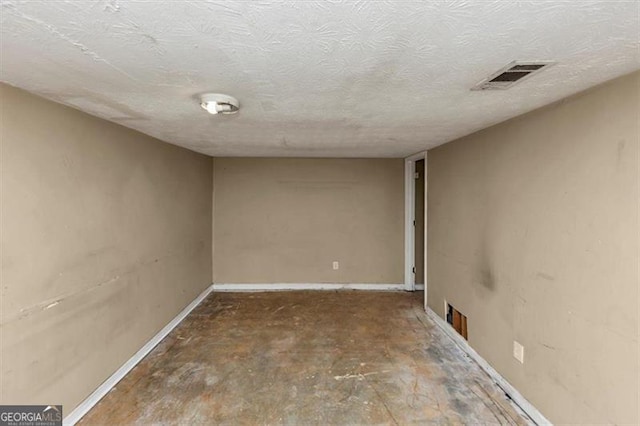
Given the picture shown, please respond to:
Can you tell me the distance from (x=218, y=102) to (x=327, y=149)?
89.8 inches

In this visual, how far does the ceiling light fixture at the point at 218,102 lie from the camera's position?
1.80 m

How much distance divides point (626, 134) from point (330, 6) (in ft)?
5.05

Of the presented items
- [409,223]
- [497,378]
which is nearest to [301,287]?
[409,223]

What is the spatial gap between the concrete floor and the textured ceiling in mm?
2020

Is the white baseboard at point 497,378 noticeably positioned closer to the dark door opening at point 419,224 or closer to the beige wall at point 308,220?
the dark door opening at point 419,224

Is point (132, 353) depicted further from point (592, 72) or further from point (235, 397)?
point (592, 72)

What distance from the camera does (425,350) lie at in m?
3.10

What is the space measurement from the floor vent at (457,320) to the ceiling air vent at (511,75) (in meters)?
2.24

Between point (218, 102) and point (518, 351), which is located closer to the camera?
point (218, 102)

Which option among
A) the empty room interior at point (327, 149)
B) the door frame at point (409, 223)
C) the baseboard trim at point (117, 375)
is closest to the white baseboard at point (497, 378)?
the empty room interior at point (327, 149)

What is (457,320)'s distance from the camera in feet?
10.9

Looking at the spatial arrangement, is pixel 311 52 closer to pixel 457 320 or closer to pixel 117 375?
pixel 117 375

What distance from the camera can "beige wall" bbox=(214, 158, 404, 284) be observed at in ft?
16.6

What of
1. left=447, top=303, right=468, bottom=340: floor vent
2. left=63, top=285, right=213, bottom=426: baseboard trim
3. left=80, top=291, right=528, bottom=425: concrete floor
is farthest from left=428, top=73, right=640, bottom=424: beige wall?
left=63, top=285, right=213, bottom=426: baseboard trim
